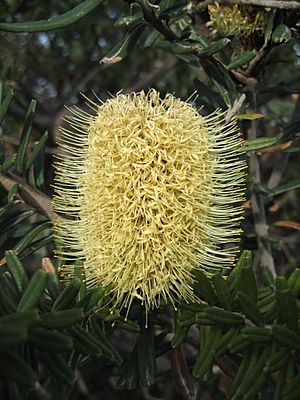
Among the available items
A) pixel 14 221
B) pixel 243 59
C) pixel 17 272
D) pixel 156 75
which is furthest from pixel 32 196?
pixel 156 75

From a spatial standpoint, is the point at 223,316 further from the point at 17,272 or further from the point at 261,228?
the point at 261,228

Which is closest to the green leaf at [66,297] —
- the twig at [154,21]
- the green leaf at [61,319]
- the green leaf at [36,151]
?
the green leaf at [61,319]

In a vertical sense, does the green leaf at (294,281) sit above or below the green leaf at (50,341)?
above

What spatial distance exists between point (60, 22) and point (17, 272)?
0.47 meters

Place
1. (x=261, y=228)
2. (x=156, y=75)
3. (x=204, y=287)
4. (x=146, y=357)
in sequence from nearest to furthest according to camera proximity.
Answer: (x=204, y=287)
(x=146, y=357)
(x=261, y=228)
(x=156, y=75)

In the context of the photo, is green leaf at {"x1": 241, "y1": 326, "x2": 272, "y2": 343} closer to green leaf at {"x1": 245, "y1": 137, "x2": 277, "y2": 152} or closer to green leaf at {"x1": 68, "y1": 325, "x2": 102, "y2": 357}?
green leaf at {"x1": 68, "y1": 325, "x2": 102, "y2": 357}

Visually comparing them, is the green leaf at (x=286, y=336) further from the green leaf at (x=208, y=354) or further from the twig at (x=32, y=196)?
the twig at (x=32, y=196)

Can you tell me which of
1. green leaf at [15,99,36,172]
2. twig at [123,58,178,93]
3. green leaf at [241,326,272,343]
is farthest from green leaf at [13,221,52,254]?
twig at [123,58,178,93]

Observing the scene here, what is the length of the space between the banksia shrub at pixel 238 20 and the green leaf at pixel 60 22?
0.97ft

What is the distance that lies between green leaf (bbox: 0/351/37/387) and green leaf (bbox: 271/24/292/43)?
0.78 metres

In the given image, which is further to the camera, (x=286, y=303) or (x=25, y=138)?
(x=25, y=138)

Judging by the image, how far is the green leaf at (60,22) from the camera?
3.47 feet

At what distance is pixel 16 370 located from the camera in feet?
2.25

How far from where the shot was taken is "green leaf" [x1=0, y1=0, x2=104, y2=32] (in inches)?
41.6
